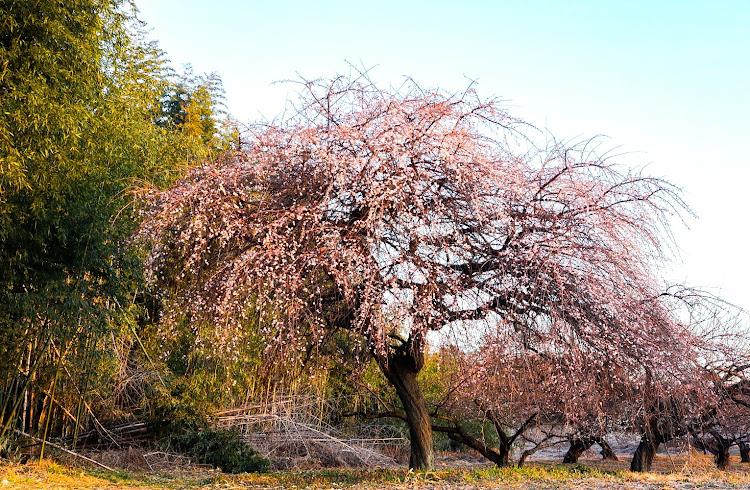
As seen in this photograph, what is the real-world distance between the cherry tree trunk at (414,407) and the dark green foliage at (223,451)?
328cm

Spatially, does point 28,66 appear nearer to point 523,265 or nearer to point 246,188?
point 246,188

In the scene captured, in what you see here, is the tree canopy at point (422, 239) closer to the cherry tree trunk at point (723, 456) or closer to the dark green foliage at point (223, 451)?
the dark green foliage at point (223, 451)

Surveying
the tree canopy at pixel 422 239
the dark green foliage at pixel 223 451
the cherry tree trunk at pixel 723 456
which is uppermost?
the tree canopy at pixel 422 239

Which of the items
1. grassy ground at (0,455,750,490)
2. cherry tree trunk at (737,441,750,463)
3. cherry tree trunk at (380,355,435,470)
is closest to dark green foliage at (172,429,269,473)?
grassy ground at (0,455,750,490)

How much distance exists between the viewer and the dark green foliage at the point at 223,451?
905cm

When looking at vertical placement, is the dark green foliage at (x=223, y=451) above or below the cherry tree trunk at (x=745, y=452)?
below

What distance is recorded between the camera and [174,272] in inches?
256

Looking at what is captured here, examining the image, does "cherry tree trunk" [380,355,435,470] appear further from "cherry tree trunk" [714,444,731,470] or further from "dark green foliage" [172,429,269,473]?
"cherry tree trunk" [714,444,731,470]

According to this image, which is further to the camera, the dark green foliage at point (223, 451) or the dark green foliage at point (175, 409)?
the dark green foliage at point (175, 409)

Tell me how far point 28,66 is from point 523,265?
5182 millimetres

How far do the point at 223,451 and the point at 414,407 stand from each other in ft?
12.2

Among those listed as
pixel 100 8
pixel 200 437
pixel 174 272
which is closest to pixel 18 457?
pixel 200 437

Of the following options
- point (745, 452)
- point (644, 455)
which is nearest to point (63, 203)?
point (644, 455)

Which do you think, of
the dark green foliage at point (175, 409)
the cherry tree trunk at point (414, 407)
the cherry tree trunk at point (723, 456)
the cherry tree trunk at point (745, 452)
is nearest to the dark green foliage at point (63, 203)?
the dark green foliage at point (175, 409)
